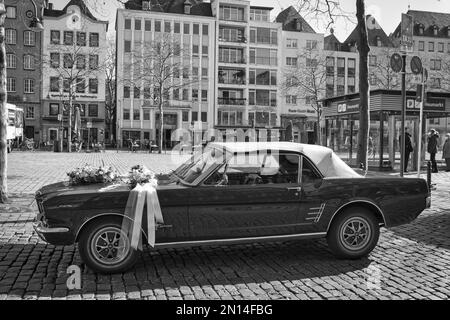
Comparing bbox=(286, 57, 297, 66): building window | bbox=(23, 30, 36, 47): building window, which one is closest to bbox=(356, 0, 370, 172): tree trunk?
bbox=(23, 30, 36, 47): building window

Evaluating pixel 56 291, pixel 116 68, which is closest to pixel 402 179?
pixel 56 291

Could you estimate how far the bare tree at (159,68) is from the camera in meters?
48.9

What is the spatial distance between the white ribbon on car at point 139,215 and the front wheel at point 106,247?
79mm

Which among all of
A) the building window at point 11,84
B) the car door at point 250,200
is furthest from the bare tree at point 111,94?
the car door at point 250,200

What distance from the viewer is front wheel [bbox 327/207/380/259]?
6.26 meters

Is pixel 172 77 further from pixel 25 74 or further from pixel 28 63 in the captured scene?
pixel 25 74

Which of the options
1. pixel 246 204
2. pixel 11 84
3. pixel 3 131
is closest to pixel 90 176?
pixel 246 204

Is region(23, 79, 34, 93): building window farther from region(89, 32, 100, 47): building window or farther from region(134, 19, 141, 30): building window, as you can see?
region(134, 19, 141, 30): building window

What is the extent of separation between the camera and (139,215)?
554 cm

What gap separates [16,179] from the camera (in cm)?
1562

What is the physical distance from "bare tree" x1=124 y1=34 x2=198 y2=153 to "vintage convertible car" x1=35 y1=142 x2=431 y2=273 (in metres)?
37.1

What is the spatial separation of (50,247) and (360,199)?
4093mm

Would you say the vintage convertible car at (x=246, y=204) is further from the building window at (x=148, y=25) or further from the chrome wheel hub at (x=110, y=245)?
the building window at (x=148, y=25)
